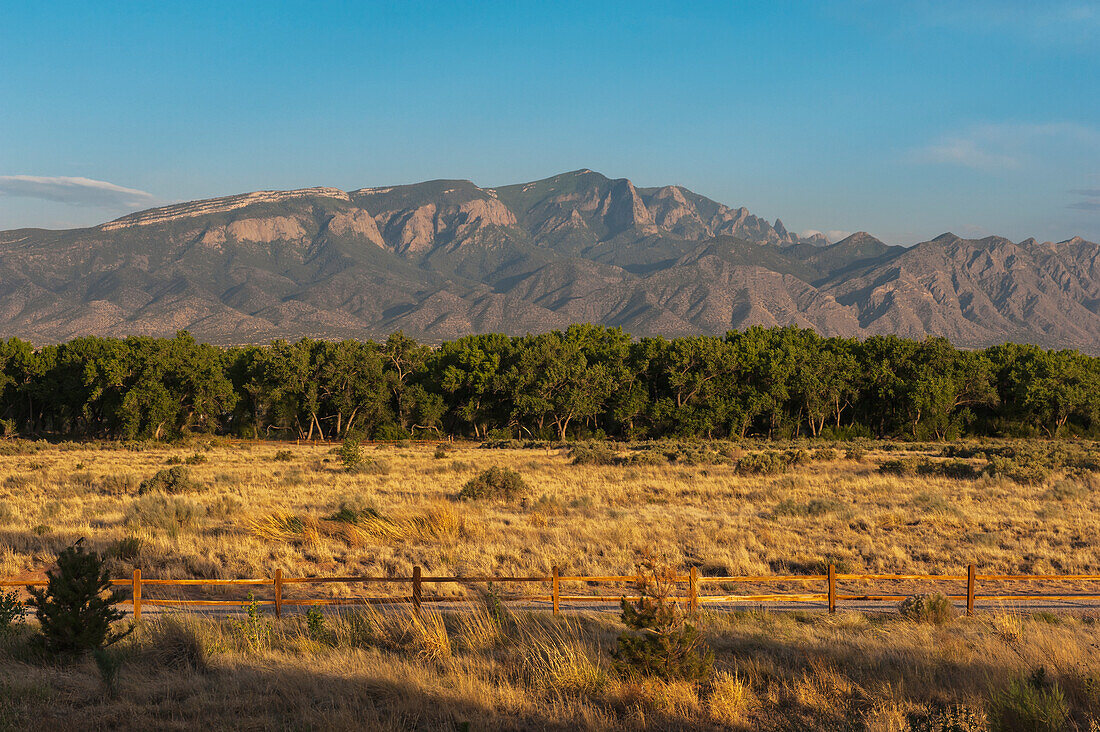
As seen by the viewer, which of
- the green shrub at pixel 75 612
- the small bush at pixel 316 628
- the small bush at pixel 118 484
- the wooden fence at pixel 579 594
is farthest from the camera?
the small bush at pixel 118 484

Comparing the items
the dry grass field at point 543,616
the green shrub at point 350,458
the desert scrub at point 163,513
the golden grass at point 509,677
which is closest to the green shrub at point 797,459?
the dry grass field at point 543,616

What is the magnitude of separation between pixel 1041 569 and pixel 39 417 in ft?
232

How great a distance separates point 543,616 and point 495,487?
1518cm

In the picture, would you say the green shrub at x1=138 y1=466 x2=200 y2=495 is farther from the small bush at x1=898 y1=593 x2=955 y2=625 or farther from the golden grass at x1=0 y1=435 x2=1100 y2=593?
the small bush at x1=898 y1=593 x2=955 y2=625

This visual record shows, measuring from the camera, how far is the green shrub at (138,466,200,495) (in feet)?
90.0

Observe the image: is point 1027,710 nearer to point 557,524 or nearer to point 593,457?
point 557,524

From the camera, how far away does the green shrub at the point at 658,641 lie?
374 inches

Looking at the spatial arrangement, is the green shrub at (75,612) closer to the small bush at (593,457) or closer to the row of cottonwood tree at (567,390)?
the small bush at (593,457)

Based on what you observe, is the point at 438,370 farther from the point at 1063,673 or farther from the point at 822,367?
the point at 1063,673

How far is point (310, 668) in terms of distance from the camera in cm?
995

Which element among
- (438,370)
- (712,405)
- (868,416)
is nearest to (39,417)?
(438,370)

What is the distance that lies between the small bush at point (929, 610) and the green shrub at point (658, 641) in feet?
17.3

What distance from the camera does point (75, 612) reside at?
10477 mm

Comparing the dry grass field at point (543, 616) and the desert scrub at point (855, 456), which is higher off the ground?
the dry grass field at point (543, 616)
